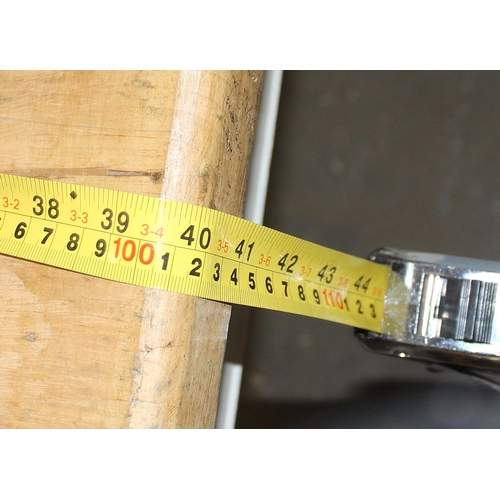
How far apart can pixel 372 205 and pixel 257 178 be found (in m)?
0.98

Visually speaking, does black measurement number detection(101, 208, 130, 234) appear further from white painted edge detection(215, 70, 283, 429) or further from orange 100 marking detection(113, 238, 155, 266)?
white painted edge detection(215, 70, 283, 429)

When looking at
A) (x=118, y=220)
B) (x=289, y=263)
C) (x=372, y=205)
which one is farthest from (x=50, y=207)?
(x=372, y=205)

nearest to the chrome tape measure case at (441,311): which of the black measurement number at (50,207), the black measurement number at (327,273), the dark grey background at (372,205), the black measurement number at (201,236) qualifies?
the black measurement number at (327,273)

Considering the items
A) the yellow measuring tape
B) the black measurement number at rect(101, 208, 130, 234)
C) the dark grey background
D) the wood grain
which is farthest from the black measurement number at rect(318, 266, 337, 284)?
the dark grey background

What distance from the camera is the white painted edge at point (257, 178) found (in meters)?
0.84

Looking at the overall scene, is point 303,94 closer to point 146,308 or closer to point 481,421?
point 481,421

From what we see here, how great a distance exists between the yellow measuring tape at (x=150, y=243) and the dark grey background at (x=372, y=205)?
38.3 inches

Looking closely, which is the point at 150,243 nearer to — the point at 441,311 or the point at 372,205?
the point at 441,311

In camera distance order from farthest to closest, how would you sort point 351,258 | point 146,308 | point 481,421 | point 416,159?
point 416,159
point 481,421
point 351,258
point 146,308

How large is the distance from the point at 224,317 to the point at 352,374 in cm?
109

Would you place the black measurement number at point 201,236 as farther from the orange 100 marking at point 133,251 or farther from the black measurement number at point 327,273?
the black measurement number at point 327,273

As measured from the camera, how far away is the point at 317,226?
1771 mm

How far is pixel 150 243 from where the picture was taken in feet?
2.02
